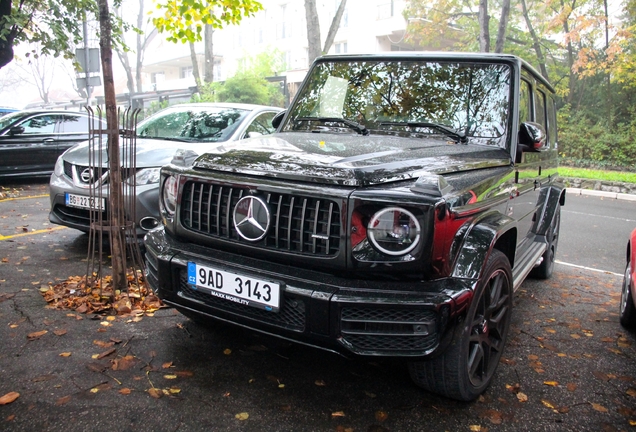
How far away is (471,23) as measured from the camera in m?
22.0

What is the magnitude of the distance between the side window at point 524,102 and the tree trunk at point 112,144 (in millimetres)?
2859

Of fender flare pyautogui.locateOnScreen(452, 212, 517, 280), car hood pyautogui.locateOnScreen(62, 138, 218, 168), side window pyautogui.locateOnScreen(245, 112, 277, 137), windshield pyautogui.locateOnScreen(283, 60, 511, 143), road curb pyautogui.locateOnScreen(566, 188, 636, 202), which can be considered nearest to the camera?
fender flare pyautogui.locateOnScreen(452, 212, 517, 280)

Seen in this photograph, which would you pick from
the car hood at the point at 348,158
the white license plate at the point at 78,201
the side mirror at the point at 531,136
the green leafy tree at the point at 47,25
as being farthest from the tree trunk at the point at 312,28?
the car hood at the point at 348,158

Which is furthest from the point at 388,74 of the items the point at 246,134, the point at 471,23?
the point at 471,23

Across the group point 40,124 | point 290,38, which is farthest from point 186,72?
point 40,124

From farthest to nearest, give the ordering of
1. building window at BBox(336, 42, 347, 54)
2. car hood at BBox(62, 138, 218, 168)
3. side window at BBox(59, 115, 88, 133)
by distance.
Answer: building window at BBox(336, 42, 347, 54) < side window at BBox(59, 115, 88, 133) < car hood at BBox(62, 138, 218, 168)

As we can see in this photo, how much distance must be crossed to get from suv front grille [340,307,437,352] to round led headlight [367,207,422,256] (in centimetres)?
27

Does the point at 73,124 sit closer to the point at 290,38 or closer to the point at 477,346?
the point at 477,346

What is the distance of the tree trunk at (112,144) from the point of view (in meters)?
3.88

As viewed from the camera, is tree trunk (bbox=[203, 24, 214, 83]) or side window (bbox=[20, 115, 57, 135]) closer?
Result: side window (bbox=[20, 115, 57, 135])

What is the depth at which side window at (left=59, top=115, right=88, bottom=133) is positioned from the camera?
1105 cm

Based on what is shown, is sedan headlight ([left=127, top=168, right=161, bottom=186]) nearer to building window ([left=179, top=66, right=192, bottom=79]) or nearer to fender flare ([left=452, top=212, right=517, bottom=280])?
fender flare ([left=452, top=212, right=517, bottom=280])

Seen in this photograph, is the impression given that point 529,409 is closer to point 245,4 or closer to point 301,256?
point 301,256

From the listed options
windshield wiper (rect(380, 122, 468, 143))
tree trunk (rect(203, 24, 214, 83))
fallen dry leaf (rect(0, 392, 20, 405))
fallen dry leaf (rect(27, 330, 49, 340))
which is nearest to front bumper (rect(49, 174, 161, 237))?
fallen dry leaf (rect(27, 330, 49, 340))
